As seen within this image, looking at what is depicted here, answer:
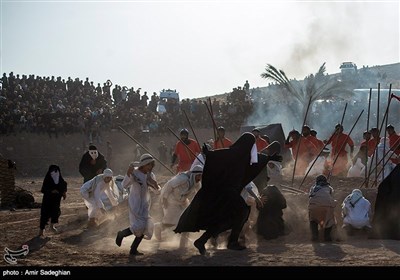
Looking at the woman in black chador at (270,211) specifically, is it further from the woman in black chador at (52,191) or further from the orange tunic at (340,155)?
the orange tunic at (340,155)

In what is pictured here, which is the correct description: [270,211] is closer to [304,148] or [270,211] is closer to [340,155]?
[304,148]

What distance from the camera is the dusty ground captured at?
8977mm

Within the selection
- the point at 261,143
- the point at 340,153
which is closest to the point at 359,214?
the point at 261,143

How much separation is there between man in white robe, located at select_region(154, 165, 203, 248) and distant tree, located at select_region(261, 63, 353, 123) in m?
23.7

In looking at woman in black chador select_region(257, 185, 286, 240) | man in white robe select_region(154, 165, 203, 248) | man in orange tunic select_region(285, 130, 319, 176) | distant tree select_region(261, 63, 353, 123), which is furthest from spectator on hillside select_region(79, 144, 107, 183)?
distant tree select_region(261, 63, 353, 123)

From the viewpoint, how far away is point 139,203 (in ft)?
32.6

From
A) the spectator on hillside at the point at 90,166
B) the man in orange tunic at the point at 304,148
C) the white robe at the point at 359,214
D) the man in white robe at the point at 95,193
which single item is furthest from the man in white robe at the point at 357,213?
the man in orange tunic at the point at 304,148

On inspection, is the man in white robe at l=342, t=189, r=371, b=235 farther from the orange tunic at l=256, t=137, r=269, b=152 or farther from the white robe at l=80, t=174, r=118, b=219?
the white robe at l=80, t=174, r=118, b=219

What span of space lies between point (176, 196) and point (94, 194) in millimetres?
2297

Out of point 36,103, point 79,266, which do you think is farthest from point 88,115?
point 79,266

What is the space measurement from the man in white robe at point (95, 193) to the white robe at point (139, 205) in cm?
320

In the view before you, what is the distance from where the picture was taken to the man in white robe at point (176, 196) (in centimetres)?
1130

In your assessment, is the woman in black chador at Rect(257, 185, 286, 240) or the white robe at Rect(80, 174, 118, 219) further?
the white robe at Rect(80, 174, 118, 219)

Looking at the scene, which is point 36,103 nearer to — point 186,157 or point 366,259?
point 186,157
